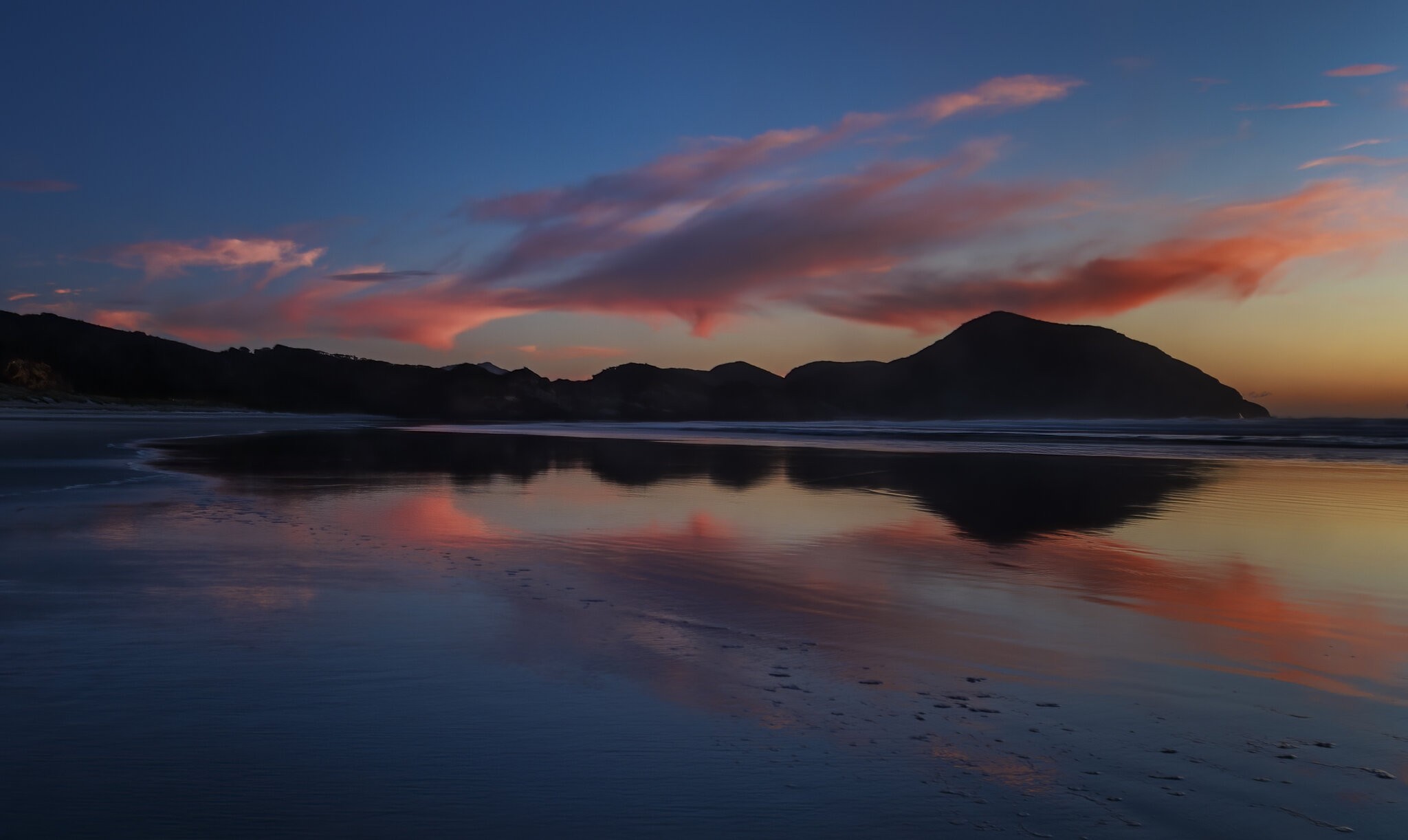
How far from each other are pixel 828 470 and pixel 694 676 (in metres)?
19.2

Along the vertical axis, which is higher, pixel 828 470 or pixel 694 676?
pixel 828 470

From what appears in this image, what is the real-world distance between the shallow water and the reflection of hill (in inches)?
95.9

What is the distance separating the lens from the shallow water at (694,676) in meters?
3.85

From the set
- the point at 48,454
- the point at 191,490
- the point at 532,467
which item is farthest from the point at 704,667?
the point at 48,454

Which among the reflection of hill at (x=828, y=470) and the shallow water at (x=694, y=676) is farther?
the reflection of hill at (x=828, y=470)

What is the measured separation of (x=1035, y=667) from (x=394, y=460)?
24.4 meters

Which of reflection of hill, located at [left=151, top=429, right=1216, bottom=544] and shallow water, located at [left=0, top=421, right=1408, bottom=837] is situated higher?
reflection of hill, located at [left=151, top=429, right=1216, bottom=544]

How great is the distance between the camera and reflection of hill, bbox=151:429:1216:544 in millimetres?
15555

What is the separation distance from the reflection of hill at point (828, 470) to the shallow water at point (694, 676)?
244 centimetres

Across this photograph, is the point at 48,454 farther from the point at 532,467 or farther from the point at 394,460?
the point at 532,467

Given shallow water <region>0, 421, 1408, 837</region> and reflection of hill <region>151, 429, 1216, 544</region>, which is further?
reflection of hill <region>151, 429, 1216, 544</region>

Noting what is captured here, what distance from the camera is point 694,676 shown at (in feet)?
18.8

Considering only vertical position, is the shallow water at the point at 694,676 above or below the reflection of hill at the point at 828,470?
below

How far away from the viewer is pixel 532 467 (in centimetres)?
2519
